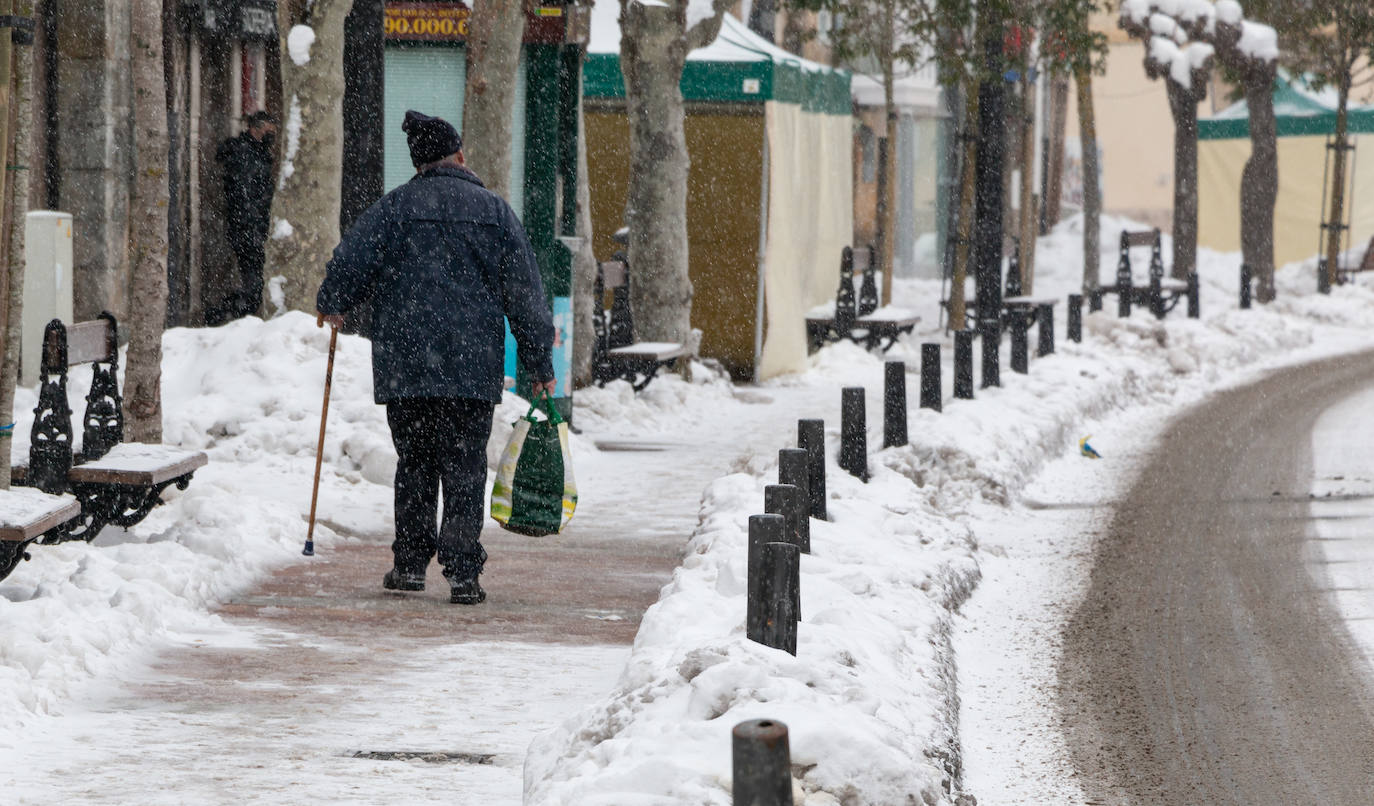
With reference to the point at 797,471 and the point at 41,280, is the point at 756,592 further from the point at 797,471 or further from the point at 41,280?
the point at 41,280

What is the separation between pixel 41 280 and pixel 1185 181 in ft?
64.5

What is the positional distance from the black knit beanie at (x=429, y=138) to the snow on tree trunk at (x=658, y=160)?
8.72m

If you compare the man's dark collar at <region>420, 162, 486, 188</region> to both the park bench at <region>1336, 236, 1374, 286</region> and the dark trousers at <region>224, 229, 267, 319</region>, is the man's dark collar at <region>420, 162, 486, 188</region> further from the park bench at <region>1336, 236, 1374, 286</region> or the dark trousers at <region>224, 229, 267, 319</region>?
the park bench at <region>1336, 236, 1374, 286</region>

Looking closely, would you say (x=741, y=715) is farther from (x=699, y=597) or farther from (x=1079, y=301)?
(x=1079, y=301)

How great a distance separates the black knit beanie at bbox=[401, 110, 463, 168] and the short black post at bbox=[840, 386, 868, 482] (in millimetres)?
3046

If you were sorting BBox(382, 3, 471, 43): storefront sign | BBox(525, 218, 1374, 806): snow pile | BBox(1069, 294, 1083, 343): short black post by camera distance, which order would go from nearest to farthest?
BBox(525, 218, 1374, 806): snow pile
BBox(382, 3, 471, 43): storefront sign
BBox(1069, 294, 1083, 343): short black post

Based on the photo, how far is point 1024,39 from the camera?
2298 centimetres

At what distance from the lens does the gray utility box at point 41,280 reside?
43.2ft

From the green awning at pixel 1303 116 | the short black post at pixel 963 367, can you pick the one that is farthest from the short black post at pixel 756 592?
the green awning at pixel 1303 116

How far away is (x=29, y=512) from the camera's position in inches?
258

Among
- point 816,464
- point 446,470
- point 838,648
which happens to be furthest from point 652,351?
point 838,648

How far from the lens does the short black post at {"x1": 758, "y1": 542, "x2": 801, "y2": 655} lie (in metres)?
5.44

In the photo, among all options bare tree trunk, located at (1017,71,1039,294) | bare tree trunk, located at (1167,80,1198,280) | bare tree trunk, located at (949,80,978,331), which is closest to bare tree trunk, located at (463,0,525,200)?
bare tree trunk, located at (949,80,978,331)

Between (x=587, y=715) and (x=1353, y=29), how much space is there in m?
28.3
